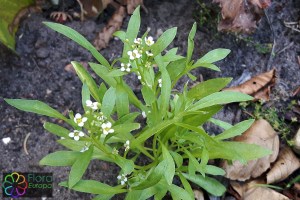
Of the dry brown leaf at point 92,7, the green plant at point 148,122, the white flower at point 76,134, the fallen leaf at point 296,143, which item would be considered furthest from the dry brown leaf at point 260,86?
the white flower at point 76,134

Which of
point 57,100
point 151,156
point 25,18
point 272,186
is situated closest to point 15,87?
point 57,100

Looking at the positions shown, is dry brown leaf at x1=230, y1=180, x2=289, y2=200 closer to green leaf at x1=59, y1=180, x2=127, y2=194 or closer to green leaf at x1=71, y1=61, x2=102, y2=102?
green leaf at x1=59, y1=180, x2=127, y2=194

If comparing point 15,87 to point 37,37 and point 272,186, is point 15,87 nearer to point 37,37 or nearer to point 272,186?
point 37,37

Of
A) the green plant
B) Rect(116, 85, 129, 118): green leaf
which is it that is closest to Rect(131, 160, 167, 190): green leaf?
the green plant

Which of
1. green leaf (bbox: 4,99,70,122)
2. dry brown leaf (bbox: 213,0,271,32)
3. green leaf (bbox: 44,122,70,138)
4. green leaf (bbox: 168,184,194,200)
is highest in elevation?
dry brown leaf (bbox: 213,0,271,32)

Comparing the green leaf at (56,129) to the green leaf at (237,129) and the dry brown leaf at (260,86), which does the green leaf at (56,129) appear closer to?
the green leaf at (237,129)
